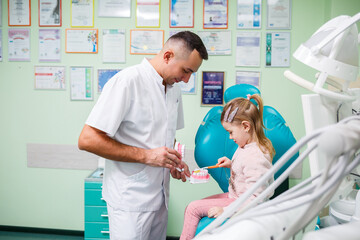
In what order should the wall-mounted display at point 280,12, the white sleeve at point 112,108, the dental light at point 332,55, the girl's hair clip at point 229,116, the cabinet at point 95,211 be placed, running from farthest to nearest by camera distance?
the wall-mounted display at point 280,12, the cabinet at point 95,211, the girl's hair clip at point 229,116, the white sleeve at point 112,108, the dental light at point 332,55

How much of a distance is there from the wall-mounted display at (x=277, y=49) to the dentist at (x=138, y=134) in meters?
1.32

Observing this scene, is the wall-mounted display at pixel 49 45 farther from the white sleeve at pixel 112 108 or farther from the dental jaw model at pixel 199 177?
the dental jaw model at pixel 199 177

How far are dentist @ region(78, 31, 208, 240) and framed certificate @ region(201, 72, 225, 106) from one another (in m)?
1.15

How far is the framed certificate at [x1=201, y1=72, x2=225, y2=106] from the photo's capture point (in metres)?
2.66

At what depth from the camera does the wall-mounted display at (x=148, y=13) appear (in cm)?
266

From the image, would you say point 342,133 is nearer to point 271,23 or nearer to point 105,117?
point 105,117

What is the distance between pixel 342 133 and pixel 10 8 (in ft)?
10.8

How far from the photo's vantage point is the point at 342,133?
36 cm

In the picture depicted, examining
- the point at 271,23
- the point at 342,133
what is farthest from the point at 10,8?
the point at 342,133

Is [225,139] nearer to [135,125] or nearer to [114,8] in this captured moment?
[135,125]

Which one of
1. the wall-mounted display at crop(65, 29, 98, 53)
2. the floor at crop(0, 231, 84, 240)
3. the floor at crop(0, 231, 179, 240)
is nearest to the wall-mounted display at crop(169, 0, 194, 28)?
the wall-mounted display at crop(65, 29, 98, 53)

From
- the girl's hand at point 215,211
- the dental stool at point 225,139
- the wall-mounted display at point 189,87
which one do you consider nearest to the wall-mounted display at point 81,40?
the wall-mounted display at point 189,87

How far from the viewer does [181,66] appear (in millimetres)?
1472

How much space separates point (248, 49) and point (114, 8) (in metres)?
1.33
